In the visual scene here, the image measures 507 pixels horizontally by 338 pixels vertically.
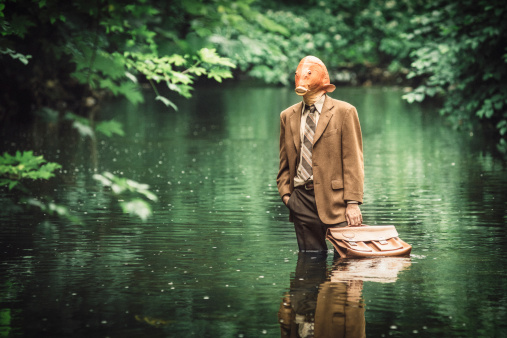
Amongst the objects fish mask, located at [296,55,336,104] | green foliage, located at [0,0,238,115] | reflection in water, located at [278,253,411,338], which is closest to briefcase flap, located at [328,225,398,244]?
reflection in water, located at [278,253,411,338]

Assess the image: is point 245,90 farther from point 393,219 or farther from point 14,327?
point 14,327

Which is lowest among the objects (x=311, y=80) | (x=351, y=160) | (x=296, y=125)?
(x=351, y=160)

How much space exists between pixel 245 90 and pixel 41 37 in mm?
47248

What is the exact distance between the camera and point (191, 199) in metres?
12.7

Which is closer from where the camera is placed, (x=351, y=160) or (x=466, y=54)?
(x=351, y=160)

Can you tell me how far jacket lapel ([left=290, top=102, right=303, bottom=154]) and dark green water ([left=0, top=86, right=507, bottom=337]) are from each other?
104 cm

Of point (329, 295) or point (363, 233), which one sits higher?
point (363, 233)

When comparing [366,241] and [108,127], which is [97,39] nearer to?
[108,127]

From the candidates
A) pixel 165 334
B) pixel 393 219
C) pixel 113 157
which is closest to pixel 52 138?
pixel 113 157

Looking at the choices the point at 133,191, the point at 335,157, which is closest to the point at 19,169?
the point at 133,191

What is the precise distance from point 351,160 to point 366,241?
760 mm

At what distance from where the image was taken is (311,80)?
7.62 meters

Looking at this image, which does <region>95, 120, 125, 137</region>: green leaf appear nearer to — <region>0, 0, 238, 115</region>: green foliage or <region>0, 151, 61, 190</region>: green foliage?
<region>0, 0, 238, 115</region>: green foliage

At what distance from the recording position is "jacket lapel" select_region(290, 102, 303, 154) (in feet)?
25.7
